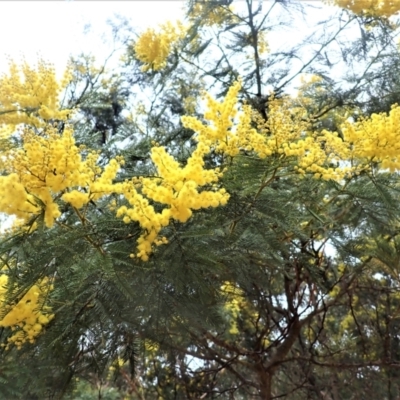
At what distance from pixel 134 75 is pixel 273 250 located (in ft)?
6.62

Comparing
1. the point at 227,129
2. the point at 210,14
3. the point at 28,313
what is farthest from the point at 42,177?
the point at 210,14

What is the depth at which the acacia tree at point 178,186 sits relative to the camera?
1.46 metres

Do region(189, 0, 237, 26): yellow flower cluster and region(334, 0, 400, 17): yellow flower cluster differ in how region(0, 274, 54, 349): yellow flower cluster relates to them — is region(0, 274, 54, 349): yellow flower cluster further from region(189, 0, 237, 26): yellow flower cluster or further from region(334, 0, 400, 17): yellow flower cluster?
region(334, 0, 400, 17): yellow flower cluster

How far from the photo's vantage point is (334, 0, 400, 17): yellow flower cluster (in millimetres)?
2824

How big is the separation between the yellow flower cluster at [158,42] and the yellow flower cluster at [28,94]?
3.53ft

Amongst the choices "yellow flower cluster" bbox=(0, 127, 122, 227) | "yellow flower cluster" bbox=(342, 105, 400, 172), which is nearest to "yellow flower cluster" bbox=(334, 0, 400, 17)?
"yellow flower cluster" bbox=(342, 105, 400, 172)

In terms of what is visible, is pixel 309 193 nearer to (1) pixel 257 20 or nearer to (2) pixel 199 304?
(2) pixel 199 304

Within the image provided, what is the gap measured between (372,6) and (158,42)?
1178mm

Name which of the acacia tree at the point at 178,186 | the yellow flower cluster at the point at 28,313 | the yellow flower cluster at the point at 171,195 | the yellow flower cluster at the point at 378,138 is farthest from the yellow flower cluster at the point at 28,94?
the yellow flower cluster at the point at 378,138

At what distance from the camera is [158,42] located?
3.09 metres

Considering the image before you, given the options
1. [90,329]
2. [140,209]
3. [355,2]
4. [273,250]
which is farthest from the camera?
[355,2]

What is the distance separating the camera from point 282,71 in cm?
301

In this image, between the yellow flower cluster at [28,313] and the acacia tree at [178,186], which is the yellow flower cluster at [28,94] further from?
the yellow flower cluster at [28,313]

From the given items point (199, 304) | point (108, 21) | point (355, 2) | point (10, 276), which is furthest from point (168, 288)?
point (108, 21)
